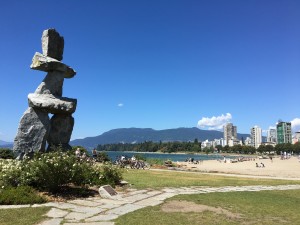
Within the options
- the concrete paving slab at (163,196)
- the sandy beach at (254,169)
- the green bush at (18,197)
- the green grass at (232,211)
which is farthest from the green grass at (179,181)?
the sandy beach at (254,169)

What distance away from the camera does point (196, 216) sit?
7.86m

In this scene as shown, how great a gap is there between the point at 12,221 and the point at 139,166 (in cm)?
2359

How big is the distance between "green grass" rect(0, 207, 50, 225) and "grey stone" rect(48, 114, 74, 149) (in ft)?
22.5

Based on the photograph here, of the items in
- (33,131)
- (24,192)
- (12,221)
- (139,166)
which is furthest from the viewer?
(139,166)

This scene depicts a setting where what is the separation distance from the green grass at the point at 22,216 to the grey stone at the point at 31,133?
5979mm

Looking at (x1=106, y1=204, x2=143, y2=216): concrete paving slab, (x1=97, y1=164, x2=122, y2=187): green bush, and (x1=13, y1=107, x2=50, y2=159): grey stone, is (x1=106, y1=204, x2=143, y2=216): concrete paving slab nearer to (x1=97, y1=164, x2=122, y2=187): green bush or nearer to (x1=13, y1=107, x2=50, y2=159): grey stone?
(x1=97, y1=164, x2=122, y2=187): green bush

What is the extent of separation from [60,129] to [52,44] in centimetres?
410

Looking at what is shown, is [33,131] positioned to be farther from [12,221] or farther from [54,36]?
[12,221]

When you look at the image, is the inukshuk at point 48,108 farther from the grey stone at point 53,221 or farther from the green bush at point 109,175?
the grey stone at point 53,221

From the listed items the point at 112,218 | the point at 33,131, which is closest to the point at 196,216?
the point at 112,218

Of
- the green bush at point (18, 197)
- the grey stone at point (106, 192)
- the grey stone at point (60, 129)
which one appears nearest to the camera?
the green bush at point (18, 197)

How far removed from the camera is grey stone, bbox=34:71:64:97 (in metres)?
14.4

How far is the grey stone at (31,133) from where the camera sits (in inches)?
532

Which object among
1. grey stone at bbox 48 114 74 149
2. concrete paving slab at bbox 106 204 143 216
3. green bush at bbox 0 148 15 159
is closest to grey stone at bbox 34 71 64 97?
grey stone at bbox 48 114 74 149
